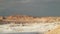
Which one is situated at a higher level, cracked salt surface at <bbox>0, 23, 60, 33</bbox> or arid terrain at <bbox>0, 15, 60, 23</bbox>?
arid terrain at <bbox>0, 15, 60, 23</bbox>

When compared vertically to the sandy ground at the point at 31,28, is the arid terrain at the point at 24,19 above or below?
Result: above

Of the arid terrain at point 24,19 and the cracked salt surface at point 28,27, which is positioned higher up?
the arid terrain at point 24,19

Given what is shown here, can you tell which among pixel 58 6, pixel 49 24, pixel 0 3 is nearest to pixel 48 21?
pixel 49 24

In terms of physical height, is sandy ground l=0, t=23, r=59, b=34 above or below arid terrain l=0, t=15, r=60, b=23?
below

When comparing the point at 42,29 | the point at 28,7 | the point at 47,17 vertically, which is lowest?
the point at 42,29

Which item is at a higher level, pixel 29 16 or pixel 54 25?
pixel 29 16

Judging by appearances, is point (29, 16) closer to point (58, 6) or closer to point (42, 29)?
point (42, 29)
